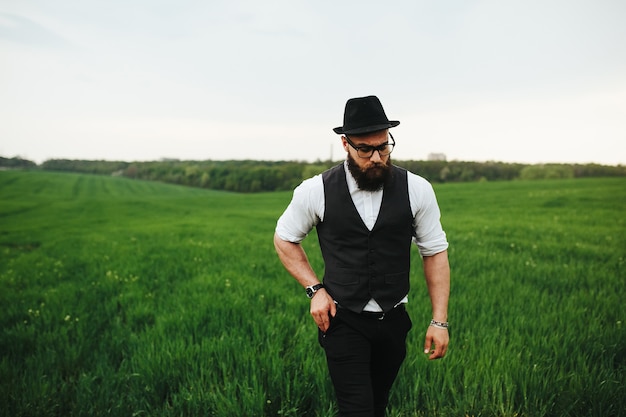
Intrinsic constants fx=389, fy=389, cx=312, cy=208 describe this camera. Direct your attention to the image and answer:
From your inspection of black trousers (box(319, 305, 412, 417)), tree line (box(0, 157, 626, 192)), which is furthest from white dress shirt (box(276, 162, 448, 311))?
tree line (box(0, 157, 626, 192))

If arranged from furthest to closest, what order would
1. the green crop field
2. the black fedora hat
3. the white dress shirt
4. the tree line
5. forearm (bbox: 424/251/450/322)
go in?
the tree line < the green crop field < forearm (bbox: 424/251/450/322) < the white dress shirt < the black fedora hat

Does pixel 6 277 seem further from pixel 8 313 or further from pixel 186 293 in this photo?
pixel 186 293

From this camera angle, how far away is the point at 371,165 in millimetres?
2277

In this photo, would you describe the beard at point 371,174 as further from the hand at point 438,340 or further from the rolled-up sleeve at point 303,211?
the hand at point 438,340

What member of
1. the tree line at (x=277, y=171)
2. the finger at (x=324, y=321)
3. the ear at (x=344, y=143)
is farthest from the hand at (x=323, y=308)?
the tree line at (x=277, y=171)

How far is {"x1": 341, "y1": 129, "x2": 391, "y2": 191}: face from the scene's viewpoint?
2.28 metres

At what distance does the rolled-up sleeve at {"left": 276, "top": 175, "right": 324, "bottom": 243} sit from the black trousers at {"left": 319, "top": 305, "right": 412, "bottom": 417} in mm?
573

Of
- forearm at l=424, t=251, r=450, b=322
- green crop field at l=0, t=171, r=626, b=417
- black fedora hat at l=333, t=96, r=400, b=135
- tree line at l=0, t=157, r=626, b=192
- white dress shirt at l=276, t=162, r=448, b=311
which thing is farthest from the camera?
tree line at l=0, t=157, r=626, b=192

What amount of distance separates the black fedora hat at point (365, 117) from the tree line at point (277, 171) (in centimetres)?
1310

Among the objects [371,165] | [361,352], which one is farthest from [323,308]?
[371,165]

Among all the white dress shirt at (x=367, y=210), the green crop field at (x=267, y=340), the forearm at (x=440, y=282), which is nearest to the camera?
the white dress shirt at (x=367, y=210)

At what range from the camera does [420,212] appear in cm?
243

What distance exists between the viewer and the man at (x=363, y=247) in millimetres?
2295

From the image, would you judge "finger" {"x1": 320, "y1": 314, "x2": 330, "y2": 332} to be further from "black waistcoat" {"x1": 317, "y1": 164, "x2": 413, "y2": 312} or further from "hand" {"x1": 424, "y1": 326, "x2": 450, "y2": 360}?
"hand" {"x1": 424, "y1": 326, "x2": 450, "y2": 360}
